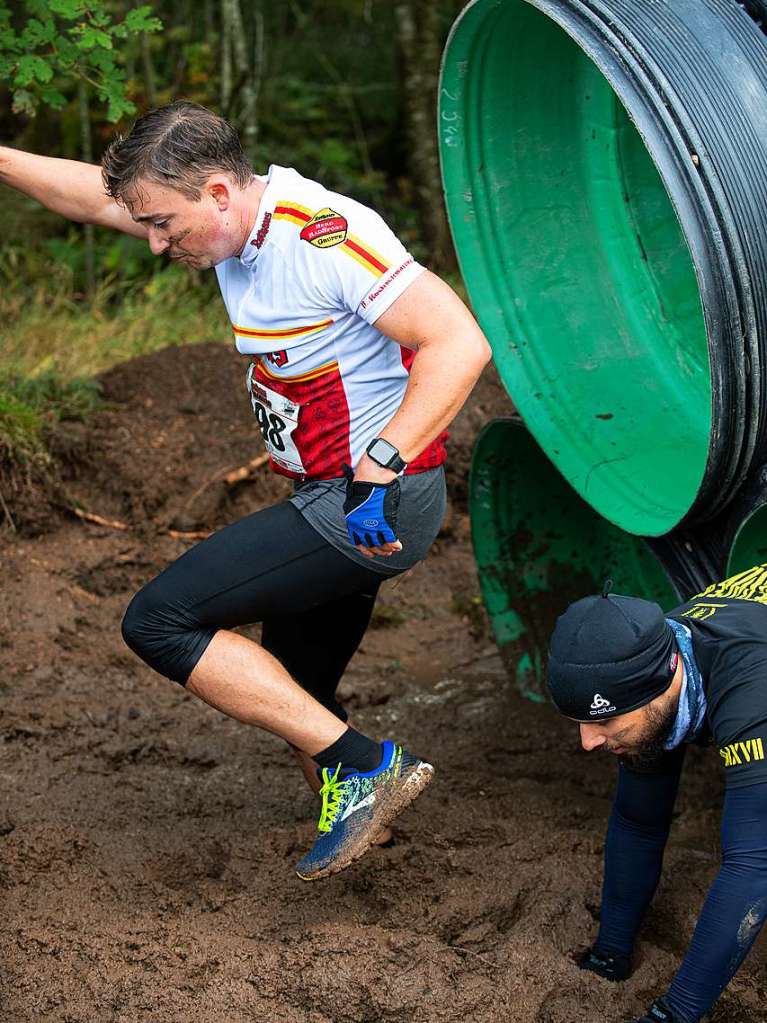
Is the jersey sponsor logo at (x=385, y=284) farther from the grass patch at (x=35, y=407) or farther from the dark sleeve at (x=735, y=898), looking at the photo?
the grass patch at (x=35, y=407)

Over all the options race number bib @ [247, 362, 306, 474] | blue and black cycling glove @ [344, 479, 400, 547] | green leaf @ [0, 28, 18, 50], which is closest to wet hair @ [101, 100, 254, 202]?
race number bib @ [247, 362, 306, 474]

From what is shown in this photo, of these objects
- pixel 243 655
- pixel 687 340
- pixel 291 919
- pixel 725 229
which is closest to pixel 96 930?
pixel 291 919

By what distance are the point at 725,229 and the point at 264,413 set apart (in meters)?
1.30

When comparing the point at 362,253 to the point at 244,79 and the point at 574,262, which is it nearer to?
the point at 574,262

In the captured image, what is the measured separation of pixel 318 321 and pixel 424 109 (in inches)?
260

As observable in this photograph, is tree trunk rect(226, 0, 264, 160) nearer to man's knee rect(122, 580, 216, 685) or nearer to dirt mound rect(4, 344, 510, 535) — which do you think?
dirt mound rect(4, 344, 510, 535)

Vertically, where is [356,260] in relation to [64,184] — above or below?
above

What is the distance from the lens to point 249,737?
15.4 feet

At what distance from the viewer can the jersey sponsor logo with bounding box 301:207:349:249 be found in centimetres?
309

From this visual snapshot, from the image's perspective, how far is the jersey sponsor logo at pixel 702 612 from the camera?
3.08 m

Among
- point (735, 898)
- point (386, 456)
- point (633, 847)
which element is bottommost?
point (633, 847)

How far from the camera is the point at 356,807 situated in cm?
337

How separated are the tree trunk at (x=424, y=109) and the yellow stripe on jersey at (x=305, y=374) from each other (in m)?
5.77

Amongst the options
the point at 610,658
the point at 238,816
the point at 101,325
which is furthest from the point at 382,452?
the point at 101,325
